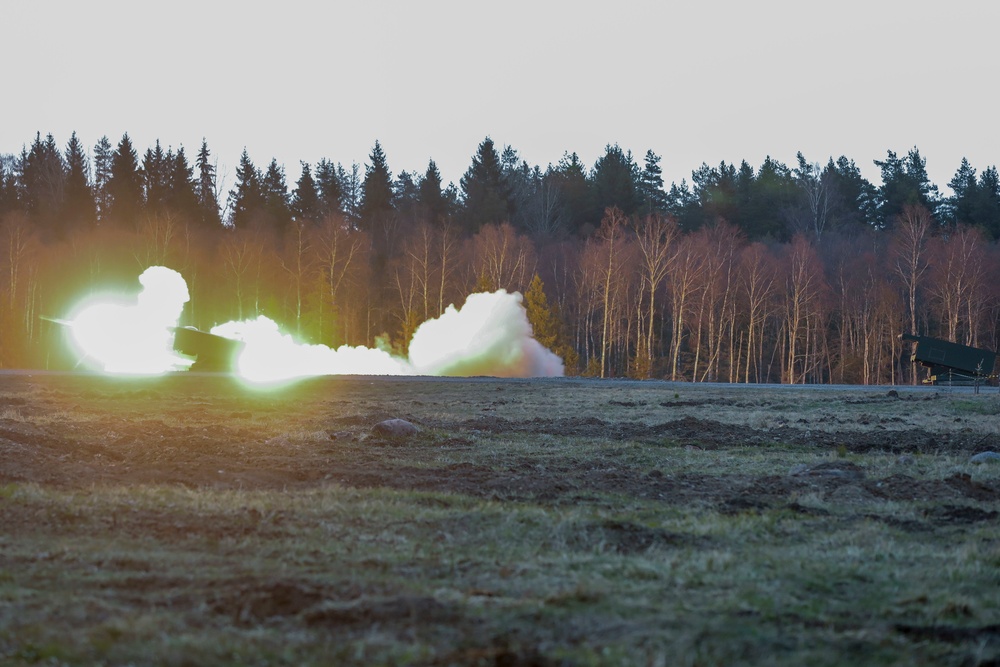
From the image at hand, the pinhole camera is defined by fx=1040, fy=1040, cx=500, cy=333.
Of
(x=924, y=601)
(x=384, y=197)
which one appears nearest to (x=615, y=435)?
(x=924, y=601)

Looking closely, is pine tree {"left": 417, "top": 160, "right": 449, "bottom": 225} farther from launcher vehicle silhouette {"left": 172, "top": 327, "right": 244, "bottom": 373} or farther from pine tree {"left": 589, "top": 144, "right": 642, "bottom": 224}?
launcher vehicle silhouette {"left": 172, "top": 327, "right": 244, "bottom": 373}

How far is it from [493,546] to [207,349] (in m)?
39.8

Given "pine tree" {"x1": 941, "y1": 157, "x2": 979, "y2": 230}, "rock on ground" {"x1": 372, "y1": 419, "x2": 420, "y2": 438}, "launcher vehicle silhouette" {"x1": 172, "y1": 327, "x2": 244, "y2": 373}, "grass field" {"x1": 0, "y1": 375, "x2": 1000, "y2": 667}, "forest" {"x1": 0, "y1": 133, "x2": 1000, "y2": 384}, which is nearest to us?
"grass field" {"x1": 0, "y1": 375, "x2": 1000, "y2": 667}

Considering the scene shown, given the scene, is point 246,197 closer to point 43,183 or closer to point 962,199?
point 43,183

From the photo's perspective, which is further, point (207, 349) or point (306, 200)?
point (306, 200)

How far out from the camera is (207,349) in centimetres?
4791

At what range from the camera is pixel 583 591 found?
8164 mm

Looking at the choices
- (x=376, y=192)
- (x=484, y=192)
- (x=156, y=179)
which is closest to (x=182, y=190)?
(x=156, y=179)

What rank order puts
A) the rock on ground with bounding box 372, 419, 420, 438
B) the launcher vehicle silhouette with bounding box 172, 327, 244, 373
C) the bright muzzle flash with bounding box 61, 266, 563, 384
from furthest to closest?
the bright muzzle flash with bounding box 61, 266, 563, 384 < the launcher vehicle silhouette with bounding box 172, 327, 244, 373 < the rock on ground with bounding box 372, 419, 420, 438

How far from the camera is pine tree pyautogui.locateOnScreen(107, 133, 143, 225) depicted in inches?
3834

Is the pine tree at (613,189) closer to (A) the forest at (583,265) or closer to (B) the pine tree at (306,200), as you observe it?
(A) the forest at (583,265)

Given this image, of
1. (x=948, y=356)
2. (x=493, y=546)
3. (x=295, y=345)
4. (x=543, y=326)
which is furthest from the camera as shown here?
(x=543, y=326)

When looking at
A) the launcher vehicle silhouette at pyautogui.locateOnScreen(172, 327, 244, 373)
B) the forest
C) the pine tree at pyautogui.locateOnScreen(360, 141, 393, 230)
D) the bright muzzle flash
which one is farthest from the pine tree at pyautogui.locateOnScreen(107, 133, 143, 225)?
the launcher vehicle silhouette at pyautogui.locateOnScreen(172, 327, 244, 373)

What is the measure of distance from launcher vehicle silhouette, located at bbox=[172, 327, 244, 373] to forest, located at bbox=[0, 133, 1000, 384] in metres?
19.3
